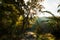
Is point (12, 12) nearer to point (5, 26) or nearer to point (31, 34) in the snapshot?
Answer: point (5, 26)

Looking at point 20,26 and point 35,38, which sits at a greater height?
point 20,26

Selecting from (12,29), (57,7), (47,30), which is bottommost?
(47,30)

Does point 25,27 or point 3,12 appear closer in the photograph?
point 3,12

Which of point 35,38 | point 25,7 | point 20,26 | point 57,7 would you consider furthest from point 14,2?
point 57,7

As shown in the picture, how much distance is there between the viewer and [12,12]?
16328mm

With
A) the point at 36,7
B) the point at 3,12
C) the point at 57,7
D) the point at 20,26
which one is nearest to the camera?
the point at 3,12

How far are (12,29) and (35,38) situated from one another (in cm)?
283

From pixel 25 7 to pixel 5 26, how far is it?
3064 mm

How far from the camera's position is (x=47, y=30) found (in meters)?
22.3

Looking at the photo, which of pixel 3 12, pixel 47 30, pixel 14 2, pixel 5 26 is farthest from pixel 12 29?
pixel 47 30

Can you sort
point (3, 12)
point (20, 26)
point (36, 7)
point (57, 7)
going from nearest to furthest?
point (3, 12)
point (20, 26)
point (36, 7)
point (57, 7)

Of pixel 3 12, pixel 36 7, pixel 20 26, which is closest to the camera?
pixel 3 12

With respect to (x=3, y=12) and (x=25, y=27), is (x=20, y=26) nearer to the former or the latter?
(x=25, y=27)

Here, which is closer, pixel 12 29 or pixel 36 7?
pixel 12 29
